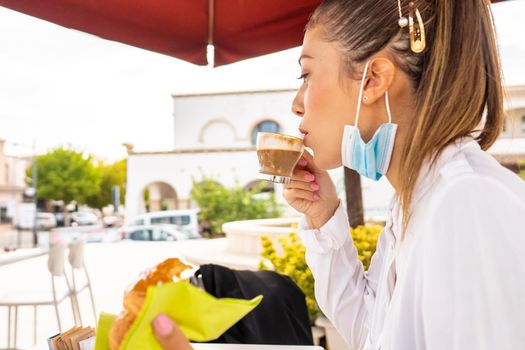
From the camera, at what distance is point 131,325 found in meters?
0.76

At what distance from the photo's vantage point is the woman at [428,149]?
82cm

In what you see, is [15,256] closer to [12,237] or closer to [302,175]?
[302,175]

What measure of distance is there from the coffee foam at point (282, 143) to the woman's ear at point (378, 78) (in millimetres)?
418

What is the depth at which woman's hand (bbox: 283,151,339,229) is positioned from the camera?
165 centimetres

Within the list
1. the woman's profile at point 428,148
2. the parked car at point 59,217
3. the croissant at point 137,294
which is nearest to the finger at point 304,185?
the woman's profile at point 428,148

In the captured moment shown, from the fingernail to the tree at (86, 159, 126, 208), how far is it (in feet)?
187

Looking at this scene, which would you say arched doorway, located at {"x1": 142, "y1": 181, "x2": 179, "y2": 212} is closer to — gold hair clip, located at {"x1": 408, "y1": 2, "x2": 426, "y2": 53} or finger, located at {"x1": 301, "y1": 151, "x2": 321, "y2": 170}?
finger, located at {"x1": 301, "y1": 151, "x2": 321, "y2": 170}

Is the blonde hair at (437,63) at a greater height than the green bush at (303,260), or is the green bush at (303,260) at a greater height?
the blonde hair at (437,63)

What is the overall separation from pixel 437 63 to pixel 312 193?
698mm

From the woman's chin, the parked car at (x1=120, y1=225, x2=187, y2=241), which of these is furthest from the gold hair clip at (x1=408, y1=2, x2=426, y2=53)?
the parked car at (x1=120, y1=225, x2=187, y2=241)

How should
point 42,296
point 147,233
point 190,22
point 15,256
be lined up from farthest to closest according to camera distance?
point 147,233 < point 15,256 < point 42,296 < point 190,22

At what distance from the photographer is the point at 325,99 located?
3.88 feet

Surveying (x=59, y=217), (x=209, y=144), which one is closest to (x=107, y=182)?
(x=59, y=217)

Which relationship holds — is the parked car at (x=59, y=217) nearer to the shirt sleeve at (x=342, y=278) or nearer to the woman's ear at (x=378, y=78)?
the shirt sleeve at (x=342, y=278)
